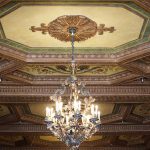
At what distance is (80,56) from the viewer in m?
7.67

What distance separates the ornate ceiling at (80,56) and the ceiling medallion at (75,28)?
0.09 meters

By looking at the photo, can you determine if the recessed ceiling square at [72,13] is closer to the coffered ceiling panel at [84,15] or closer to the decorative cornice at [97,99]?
the coffered ceiling panel at [84,15]

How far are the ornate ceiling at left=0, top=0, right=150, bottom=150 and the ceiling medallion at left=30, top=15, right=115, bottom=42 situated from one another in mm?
87

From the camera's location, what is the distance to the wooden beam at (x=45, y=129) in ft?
41.6

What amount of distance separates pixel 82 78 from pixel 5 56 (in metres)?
2.39

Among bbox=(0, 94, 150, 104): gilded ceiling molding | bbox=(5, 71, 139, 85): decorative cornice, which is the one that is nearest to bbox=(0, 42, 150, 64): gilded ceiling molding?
bbox=(5, 71, 139, 85): decorative cornice

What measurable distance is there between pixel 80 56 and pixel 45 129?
5654 mm

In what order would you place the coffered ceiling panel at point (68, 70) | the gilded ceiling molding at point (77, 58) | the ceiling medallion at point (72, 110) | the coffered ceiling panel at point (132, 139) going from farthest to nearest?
the coffered ceiling panel at point (132, 139), the coffered ceiling panel at point (68, 70), the gilded ceiling molding at point (77, 58), the ceiling medallion at point (72, 110)

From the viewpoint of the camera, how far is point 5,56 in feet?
24.2

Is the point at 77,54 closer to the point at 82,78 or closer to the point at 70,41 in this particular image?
the point at 70,41

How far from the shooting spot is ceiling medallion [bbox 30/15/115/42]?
620cm

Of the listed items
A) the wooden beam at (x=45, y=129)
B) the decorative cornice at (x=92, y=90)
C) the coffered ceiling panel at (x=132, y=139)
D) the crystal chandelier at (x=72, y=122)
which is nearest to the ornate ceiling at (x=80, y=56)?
the decorative cornice at (x=92, y=90)

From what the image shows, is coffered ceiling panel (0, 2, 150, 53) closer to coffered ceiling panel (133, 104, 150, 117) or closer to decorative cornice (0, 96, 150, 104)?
decorative cornice (0, 96, 150, 104)

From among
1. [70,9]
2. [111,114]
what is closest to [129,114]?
[111,114]
